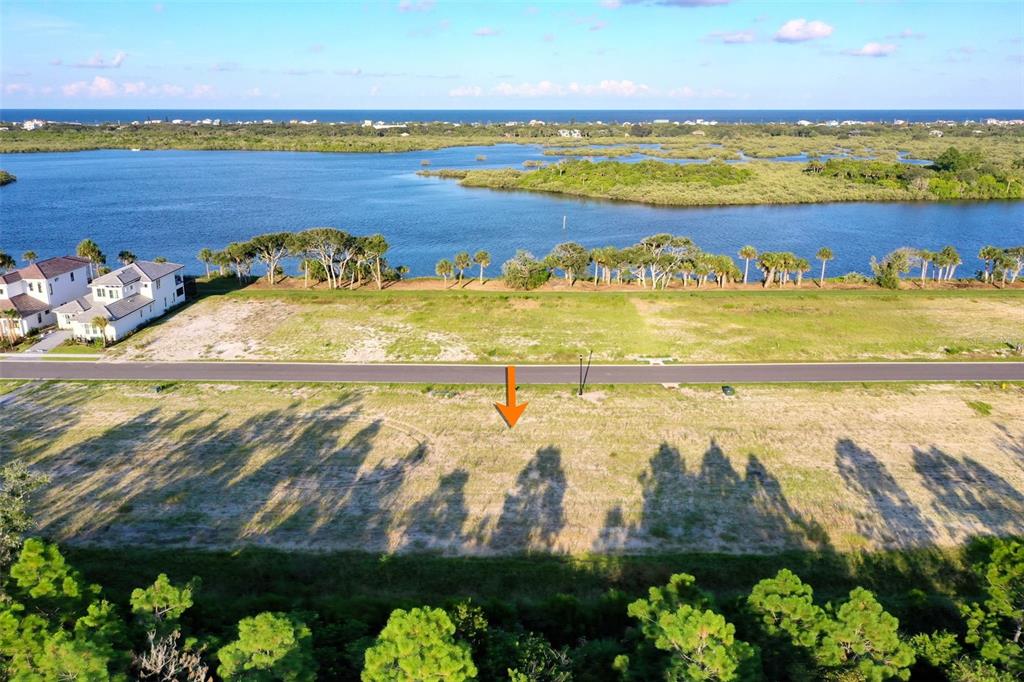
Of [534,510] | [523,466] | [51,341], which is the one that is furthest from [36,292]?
[534,510]

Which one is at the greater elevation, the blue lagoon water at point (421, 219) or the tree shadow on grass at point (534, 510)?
the blue lagoon water at point (421, 219)

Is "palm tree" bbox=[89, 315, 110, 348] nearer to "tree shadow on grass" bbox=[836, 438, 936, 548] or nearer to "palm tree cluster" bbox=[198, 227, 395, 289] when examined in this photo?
"palm tree cluster" bbox=[198, 227, 395, 289]

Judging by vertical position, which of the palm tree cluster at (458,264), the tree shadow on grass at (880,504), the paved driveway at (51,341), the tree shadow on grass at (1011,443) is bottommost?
the tree shadow on grass at (880,504)

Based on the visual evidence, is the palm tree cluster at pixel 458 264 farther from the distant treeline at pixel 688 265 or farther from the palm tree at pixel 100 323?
the palm tree at pixel 100 323

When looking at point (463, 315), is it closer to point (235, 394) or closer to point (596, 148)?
point (235, 394)

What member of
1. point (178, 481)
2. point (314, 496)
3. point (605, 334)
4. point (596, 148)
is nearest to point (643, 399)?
point (605, 334)

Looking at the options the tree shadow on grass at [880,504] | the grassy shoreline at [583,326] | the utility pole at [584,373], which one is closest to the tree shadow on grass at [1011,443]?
the tree shadow on grass at [880,504]

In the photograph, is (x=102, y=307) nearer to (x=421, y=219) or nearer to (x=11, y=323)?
(x=11, y=323)
